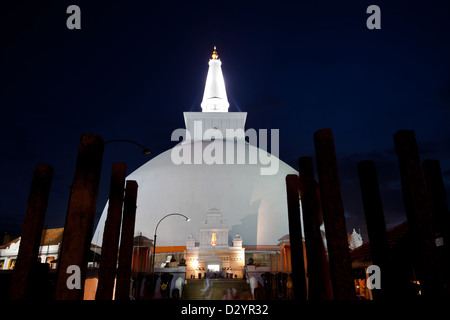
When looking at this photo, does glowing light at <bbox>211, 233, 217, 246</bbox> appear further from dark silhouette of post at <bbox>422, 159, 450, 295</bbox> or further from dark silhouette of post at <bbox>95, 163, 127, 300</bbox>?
dark silhouette of post at <bbox>422, 159, 450, 295</bbox>

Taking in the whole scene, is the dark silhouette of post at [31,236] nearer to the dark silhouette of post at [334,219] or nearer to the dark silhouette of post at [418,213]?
the dark silhouette of post at [334,219]

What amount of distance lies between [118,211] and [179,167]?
23746 mm

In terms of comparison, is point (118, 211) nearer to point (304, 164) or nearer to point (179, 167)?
point (304, 164)

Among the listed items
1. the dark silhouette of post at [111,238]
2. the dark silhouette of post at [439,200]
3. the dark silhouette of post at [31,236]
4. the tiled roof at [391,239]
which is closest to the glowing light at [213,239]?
the tiled roof at [391,239]

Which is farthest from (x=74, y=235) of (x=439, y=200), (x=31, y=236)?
(x=439, y=200)

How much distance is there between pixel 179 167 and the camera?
32812mm

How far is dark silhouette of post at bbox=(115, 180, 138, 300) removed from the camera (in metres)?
9.15

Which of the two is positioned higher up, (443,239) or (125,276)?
(443,239)

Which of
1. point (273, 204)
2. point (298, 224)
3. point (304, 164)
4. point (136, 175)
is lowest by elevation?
point (298, 224)

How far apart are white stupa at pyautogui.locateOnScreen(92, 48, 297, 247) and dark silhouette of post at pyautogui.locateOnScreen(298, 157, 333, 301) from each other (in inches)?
777

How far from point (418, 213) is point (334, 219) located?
79.2 inches
